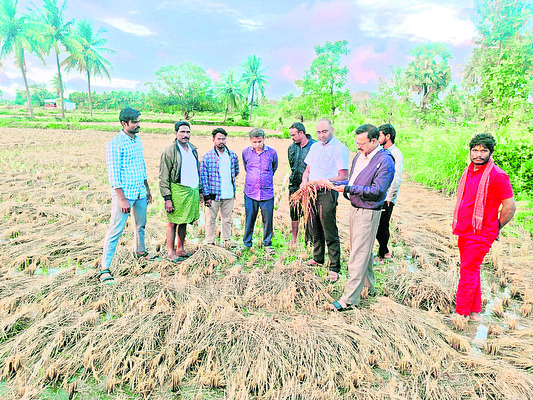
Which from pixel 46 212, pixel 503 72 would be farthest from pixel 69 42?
pixel 503 72

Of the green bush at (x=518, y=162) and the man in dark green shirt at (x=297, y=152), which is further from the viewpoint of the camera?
the green bush at (x=518, y=162)

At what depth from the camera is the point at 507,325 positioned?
2840 mm

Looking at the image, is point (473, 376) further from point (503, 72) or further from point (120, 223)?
point (503, 72)

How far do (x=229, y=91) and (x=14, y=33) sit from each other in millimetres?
24477

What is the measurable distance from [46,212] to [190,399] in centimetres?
494

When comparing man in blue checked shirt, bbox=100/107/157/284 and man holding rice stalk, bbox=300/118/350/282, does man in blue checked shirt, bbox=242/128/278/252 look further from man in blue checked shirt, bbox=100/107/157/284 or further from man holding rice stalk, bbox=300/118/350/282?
man in blue checked shirt, bbox=100/107/157/284

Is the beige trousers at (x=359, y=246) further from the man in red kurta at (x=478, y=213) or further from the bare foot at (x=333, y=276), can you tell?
the man in red kurta at (x=478, y=213)

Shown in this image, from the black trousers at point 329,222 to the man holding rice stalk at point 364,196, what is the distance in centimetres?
55

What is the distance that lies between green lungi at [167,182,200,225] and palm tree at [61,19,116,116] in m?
38.7

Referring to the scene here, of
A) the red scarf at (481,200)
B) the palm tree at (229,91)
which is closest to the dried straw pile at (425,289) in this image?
the red scarf at (481,200)

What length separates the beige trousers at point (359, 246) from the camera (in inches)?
115

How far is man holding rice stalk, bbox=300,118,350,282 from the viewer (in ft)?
11.7

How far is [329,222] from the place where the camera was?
362cm

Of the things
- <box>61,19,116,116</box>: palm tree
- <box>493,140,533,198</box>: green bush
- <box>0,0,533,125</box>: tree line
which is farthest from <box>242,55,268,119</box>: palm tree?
<box>493,140,533,198</box>: green bush
